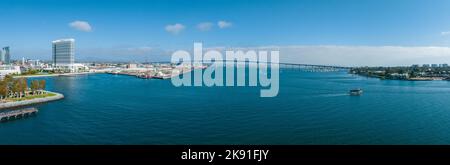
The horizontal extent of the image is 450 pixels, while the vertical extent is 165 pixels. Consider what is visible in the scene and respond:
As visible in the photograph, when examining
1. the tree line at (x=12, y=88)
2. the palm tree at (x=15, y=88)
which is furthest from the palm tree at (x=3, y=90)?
the palm tree at (x=15, y=88)

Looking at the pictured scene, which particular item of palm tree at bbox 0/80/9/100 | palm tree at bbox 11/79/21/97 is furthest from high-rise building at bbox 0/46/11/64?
palm tree at bbox 0/80/9/100

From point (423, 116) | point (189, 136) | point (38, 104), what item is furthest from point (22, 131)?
point (423, 116)

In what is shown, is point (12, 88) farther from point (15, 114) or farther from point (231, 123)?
point (231, 123)

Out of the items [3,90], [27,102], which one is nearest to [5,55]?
[3,90]

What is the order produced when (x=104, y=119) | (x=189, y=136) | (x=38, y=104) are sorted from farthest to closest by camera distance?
(x=38, y=104) → (x=104, y=119) → (x=189, y=136)

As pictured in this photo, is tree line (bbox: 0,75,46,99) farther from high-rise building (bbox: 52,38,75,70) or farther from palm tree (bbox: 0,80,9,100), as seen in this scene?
high-rise building (bbox: 52,38,75,70)

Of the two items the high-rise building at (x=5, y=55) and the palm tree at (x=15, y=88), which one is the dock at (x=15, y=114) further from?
the high-rise building at (x=5, y=55)
